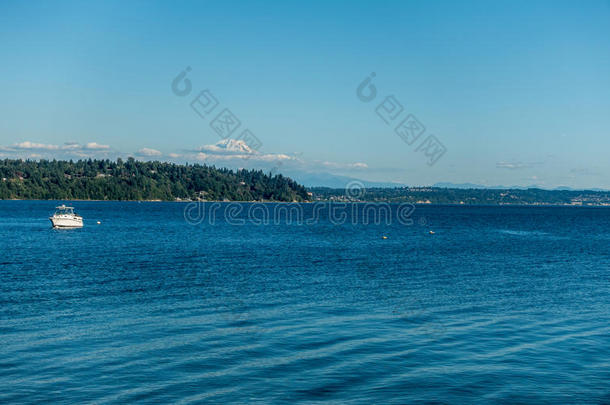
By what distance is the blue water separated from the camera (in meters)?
21.2

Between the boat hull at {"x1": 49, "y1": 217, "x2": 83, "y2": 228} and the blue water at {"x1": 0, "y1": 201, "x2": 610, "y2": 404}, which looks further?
the boat hull at {"x1": 49, "y1": 217, "x2": 83, "y2": 228}

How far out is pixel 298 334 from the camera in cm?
2886

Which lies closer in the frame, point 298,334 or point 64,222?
point 298,334

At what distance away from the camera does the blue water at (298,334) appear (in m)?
21.2

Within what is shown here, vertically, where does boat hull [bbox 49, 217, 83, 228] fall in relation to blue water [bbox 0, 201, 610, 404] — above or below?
above

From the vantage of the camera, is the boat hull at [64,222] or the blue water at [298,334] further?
the boat hull at [64,222]

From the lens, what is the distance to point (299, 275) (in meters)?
51.9

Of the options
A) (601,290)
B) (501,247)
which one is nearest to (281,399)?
(601,290)

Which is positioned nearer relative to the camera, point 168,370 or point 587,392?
point 587,392

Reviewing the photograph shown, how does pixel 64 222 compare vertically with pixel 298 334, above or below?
above

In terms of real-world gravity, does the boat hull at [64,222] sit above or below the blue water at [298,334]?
above

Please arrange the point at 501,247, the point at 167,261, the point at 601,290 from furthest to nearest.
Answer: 1. the point at 501,247
2. the point at 167,261
3. the point at 601,290

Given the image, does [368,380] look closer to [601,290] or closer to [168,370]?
[168,370]

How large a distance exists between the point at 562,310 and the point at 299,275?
79.5 feet
